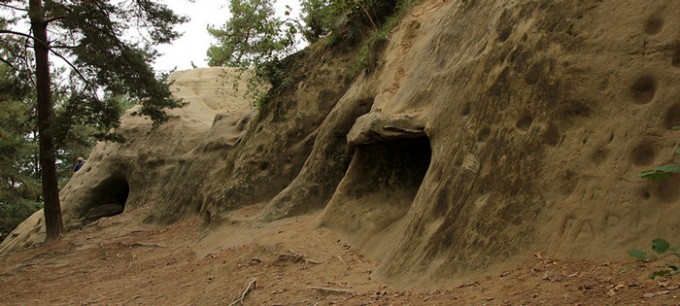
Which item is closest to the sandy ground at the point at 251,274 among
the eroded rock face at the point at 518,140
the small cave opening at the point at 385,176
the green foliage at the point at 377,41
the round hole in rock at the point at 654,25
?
the eroded rock face at the point at 518,140

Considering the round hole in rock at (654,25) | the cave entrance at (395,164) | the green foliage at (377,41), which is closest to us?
the round hole in rock at (654,25)

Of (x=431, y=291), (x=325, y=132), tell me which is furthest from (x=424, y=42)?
(x=431, y=291)

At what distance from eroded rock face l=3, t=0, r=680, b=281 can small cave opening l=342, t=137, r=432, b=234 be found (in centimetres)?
2

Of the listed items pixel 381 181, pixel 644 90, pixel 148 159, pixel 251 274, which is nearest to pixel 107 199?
pixel 148 159

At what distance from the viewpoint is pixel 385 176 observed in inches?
375

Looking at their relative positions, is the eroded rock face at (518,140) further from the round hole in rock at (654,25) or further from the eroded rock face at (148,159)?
the eroded rock face at (148,159)

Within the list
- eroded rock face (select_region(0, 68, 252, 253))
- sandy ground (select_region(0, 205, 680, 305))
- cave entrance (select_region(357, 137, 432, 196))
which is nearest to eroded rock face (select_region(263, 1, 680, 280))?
sandy ground (select_region(0, 205, 680, 305))

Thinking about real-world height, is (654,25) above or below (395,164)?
above

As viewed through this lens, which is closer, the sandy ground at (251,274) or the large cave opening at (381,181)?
the sandy ground at (251,274)

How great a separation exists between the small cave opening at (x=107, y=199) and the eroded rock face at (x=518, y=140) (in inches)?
473

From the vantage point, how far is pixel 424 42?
1005 centimetres

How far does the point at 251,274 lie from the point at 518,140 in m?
4.20

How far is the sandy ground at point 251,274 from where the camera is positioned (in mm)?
4969

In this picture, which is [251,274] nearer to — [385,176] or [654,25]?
[385,176]
